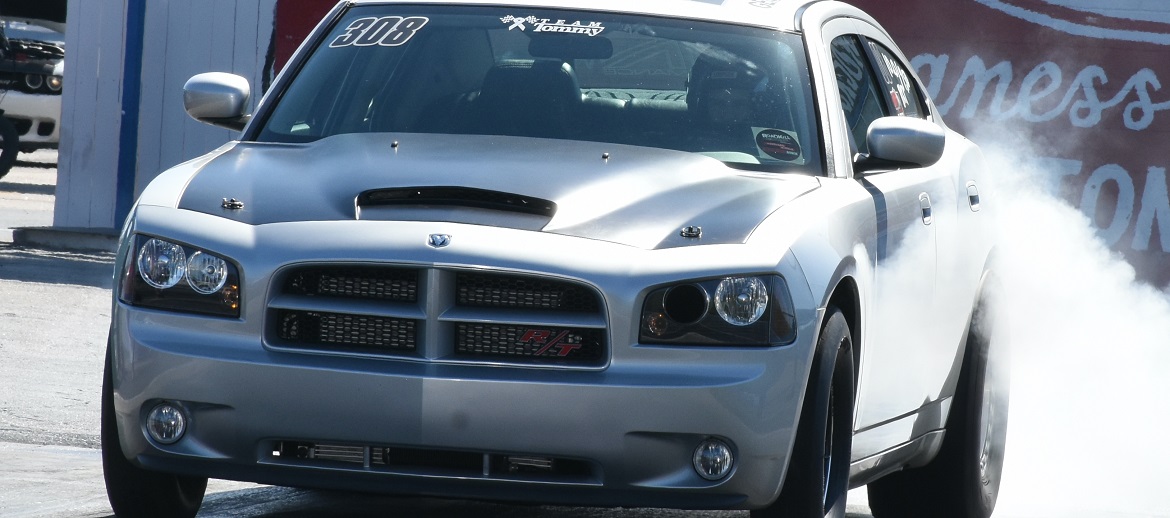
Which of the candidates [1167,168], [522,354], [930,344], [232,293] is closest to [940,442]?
[930,344]

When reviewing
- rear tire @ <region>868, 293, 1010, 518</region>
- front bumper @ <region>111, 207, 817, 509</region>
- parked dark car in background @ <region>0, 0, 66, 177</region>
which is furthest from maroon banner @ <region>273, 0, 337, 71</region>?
front bumper @ <region>111, 207, 817, 509</region>

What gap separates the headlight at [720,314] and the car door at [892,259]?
697mm

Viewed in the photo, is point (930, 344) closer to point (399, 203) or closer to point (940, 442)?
point (940, 442)

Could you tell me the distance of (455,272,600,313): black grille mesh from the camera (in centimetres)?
426

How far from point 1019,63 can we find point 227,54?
589cm

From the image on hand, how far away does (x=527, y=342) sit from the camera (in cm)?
425

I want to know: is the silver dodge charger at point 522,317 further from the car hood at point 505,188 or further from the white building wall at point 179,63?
the white building wall at point 179,63

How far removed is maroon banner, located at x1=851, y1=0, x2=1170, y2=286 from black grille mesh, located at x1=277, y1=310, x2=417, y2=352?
831 centimetres

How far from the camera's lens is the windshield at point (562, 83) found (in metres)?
5.32

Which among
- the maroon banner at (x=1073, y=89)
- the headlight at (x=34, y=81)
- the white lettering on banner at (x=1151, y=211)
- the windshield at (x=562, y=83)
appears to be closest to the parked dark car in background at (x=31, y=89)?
the headlight at (x=34, y=81)

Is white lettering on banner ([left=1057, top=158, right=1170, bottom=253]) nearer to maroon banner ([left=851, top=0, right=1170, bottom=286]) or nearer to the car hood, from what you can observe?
maroon banner ([left=851, top=0, right=1170, bottom=286])

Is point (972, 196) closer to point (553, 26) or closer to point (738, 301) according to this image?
point (553, 26)

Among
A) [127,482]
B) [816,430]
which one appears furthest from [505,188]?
[127,482]

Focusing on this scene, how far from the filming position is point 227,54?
1439cm
